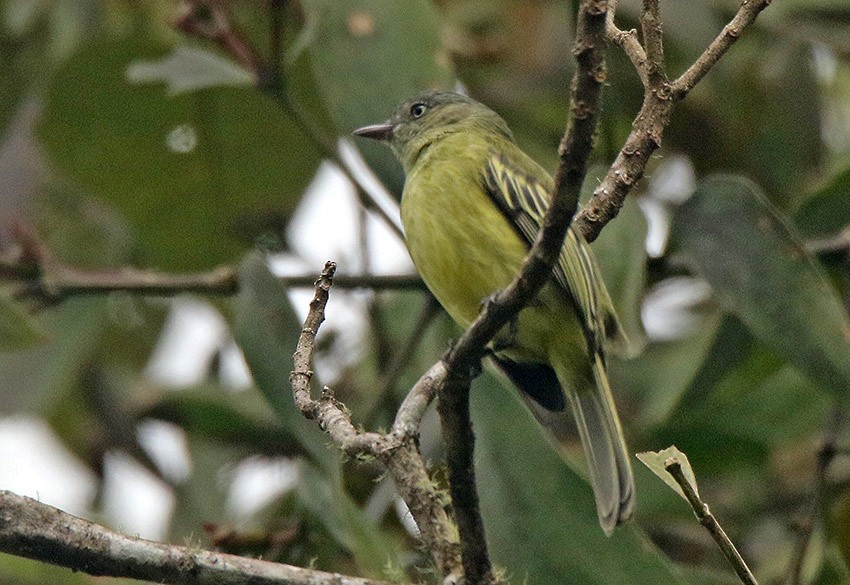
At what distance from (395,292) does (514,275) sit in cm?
195

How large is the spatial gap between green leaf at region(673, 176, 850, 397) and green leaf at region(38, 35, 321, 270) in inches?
77.2

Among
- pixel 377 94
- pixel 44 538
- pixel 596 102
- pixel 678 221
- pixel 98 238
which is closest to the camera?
pixel 596 102

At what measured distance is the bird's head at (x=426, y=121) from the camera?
4227mm

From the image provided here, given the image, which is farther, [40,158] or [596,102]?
[40,158]

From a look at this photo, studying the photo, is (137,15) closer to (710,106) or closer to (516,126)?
(516,126)

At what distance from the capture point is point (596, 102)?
A: 6.41 feet

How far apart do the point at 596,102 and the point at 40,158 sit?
463 cm

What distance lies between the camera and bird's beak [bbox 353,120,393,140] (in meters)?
4.27

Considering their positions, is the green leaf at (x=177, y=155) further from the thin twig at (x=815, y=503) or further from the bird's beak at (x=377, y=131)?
the thin twig at (x=815, y=503)

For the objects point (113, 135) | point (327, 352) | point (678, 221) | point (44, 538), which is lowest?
point (327, 352)

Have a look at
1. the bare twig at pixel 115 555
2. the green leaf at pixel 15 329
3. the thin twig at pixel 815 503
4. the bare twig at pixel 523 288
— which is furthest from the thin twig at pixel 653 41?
the green leaf at pixel 15 329

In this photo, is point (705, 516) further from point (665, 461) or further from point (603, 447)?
point (603, 447)

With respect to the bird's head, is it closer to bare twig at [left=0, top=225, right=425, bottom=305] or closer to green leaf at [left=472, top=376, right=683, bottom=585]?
bare twig at [left=0, top=225, right=425, bottom=305]

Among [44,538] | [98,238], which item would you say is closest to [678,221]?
[44,538]
